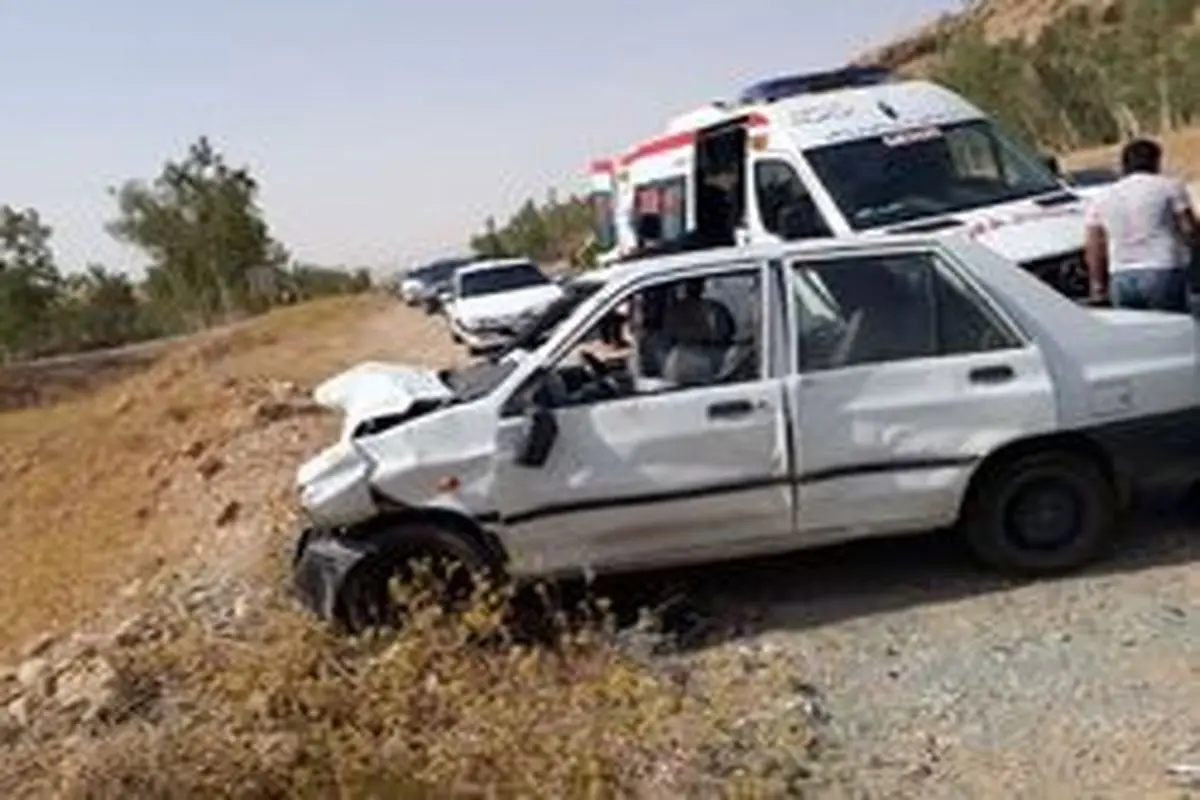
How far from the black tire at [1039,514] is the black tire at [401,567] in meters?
2.15

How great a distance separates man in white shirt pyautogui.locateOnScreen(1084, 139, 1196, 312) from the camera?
9359mm

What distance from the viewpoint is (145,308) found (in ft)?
249

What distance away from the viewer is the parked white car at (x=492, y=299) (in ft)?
90.4

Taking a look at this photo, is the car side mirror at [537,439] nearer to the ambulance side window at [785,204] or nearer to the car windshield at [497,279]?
Result: the ambulance side window at [785,204]

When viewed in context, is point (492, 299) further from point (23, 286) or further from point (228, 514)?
point (23, 286)

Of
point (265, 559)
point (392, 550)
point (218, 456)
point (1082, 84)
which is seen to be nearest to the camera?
point (392, 550)

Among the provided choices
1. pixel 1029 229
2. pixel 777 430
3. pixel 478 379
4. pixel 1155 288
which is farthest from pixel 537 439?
pixel 1029 229

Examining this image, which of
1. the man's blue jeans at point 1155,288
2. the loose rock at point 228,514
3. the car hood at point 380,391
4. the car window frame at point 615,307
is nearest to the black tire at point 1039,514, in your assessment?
the car window frame at point 615,307

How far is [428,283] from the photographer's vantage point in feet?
155

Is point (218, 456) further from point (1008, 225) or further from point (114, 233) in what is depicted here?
point (114, 233)

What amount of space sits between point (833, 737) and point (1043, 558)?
2.05m

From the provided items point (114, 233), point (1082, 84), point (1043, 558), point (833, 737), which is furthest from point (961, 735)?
point (114, 233)

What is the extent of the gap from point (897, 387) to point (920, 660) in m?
1.29

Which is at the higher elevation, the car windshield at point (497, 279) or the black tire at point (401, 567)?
the car windshield at point (497, 279)
